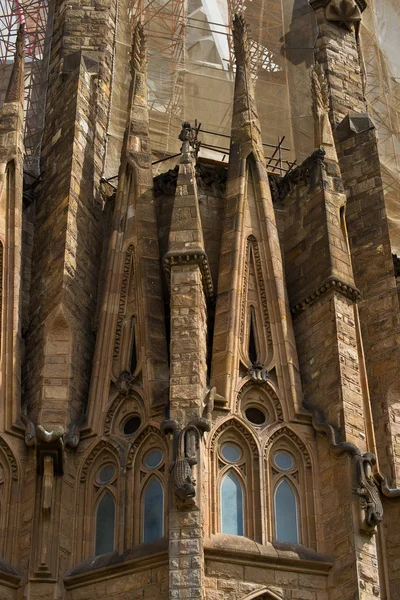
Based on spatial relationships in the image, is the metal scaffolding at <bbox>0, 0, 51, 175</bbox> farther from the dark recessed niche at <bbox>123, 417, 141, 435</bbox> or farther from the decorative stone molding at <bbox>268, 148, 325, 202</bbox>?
the dark recessed niche at <bbox>123, 417, 141, 435</bbox>

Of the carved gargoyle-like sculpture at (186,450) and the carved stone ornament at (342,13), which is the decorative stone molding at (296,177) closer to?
the carved gargoyle-like sculpture at (186,450)

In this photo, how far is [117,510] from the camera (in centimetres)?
2000

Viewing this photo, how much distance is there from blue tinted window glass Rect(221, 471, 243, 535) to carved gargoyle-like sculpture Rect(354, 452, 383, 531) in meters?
1.60

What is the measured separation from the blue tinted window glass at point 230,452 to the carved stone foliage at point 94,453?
1566 mm

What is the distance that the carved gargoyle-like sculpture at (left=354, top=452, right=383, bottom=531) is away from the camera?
1911 centimetres

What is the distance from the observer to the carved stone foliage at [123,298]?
70.5ft

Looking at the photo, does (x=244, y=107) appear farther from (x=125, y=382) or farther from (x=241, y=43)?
(x=125, y=382)

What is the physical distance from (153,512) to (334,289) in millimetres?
4372

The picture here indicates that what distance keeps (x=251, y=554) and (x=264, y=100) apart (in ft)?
38.3

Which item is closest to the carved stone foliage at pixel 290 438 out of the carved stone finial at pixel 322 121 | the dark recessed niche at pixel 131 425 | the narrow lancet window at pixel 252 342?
the narrow lancet window at pixel 252 342

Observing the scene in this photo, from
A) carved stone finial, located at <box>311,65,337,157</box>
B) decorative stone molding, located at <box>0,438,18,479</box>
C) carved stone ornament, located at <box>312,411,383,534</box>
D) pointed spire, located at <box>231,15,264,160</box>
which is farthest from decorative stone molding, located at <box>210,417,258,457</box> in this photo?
carved stone finial, located at <box>311,65,337,157</box>

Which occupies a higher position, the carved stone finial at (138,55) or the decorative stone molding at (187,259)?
the carved stone finial at (138,55)

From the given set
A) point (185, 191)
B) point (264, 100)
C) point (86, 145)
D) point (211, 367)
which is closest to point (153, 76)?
point (264, 100)

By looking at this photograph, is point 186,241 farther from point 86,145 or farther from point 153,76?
point 153,76
